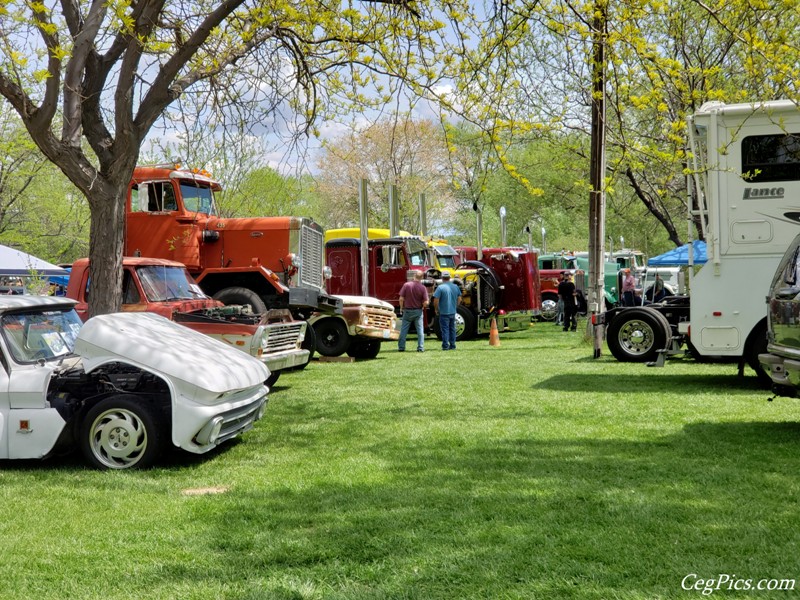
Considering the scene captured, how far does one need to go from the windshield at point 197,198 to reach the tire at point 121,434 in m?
9.41

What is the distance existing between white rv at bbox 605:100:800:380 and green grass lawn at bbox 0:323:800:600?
4.17ft

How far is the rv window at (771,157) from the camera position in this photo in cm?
1115

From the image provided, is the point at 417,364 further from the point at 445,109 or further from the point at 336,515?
the point at 336,515

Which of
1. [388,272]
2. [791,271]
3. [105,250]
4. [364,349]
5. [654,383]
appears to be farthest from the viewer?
[388,272]

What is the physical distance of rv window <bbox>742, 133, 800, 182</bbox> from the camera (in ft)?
36.6

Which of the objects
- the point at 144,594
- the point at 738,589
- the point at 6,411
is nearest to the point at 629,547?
the point at 738,589

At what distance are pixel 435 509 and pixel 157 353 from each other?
2839 mm

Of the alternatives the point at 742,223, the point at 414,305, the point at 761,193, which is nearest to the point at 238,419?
the point at 742,223

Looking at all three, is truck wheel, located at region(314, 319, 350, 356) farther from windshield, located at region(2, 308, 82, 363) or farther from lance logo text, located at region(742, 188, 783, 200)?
windshield, located at region(2, 308, 82, 363)

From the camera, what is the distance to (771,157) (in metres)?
11.2

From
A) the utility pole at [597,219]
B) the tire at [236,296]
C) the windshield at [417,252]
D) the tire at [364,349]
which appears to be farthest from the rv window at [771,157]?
the windshield at [417,252]

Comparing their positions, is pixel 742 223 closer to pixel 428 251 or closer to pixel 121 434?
pixel 121 434

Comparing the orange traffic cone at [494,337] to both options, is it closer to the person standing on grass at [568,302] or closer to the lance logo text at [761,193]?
the person standing on grass at [568,302]

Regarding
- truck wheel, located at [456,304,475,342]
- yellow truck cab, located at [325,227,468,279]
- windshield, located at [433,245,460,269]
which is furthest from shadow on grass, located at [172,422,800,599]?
windshield, located at [433,245,460,269]
